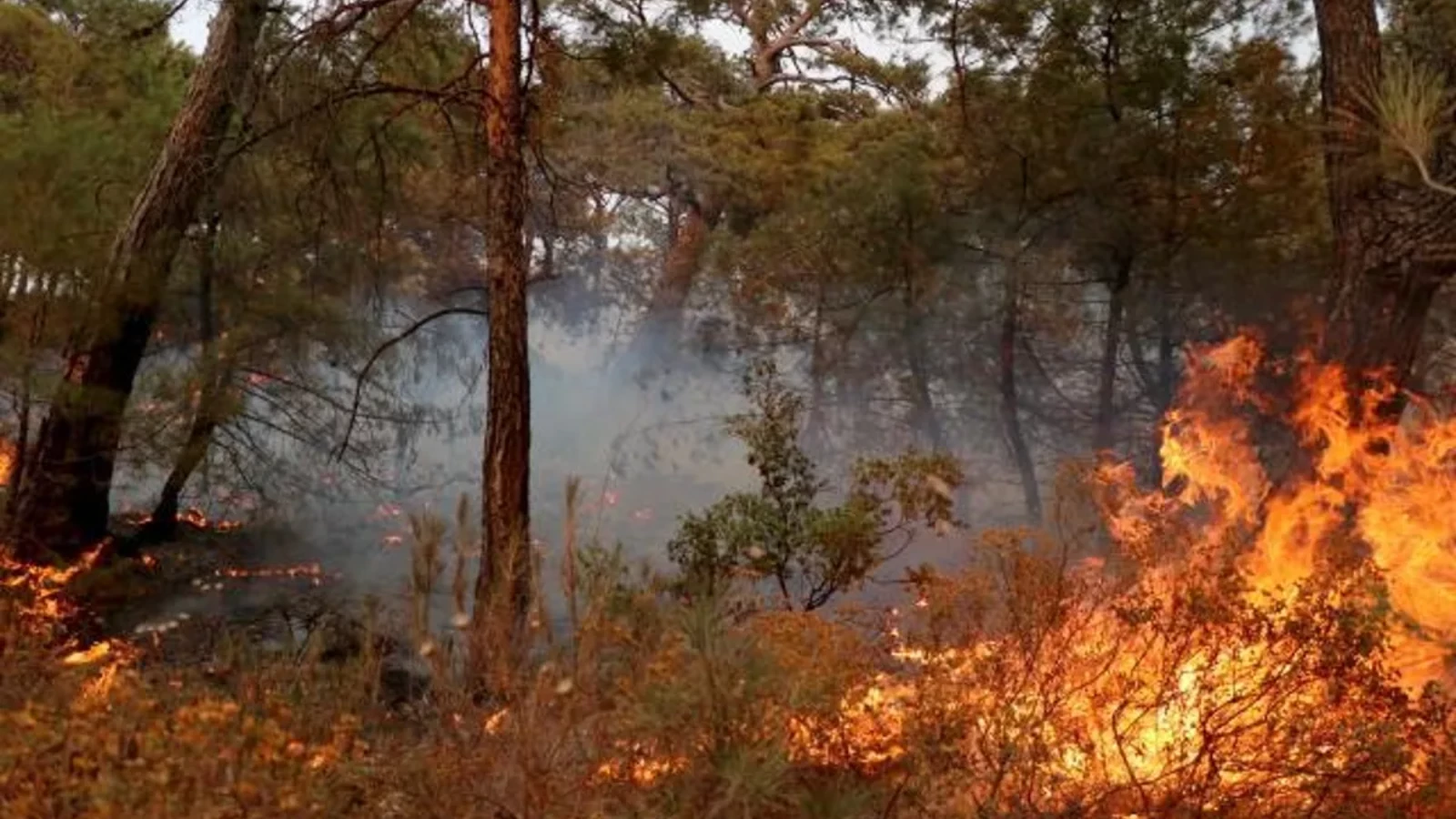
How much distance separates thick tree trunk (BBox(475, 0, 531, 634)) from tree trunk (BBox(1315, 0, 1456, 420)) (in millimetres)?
4970

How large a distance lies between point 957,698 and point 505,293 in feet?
14.7

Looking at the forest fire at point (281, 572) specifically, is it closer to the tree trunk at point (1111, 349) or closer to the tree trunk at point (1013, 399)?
the tree trunk at point (1013, 399)

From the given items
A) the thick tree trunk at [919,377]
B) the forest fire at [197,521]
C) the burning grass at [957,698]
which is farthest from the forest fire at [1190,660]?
the forest fire at [197,521]

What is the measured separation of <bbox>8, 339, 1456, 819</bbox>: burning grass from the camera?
3.88m

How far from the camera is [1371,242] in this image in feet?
24.2

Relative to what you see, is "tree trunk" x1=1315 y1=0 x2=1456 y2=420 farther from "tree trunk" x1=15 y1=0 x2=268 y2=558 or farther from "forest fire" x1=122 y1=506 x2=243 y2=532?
"forest fire" x1=122 y1=506 x2=243 y2=532

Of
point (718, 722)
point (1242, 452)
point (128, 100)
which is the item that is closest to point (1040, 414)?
point (1242, 452)

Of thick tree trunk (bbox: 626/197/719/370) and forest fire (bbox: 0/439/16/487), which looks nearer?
forest fire (bbox: 0/439/16/487)

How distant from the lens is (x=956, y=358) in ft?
50.2

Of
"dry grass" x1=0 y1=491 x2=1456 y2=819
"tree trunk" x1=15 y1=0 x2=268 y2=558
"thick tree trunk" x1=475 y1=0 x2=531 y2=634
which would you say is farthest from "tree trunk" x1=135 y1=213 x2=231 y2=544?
"dry grass" x1=0 y1=491 x2=1456 y2=819

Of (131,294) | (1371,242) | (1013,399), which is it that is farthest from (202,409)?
(1013,399)

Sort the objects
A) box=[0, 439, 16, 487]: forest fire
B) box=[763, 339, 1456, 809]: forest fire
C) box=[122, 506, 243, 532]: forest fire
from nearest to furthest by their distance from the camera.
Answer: box=[763, 339, 1456, 809]: forest fire < box=[0, 439, 16, 487]: forest fire < box=[122, 506, 243, 532]: forest fire

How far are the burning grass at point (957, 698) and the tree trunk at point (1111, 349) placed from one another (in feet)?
21.8

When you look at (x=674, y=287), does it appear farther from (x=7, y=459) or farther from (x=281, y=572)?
(x=7, y=459)
